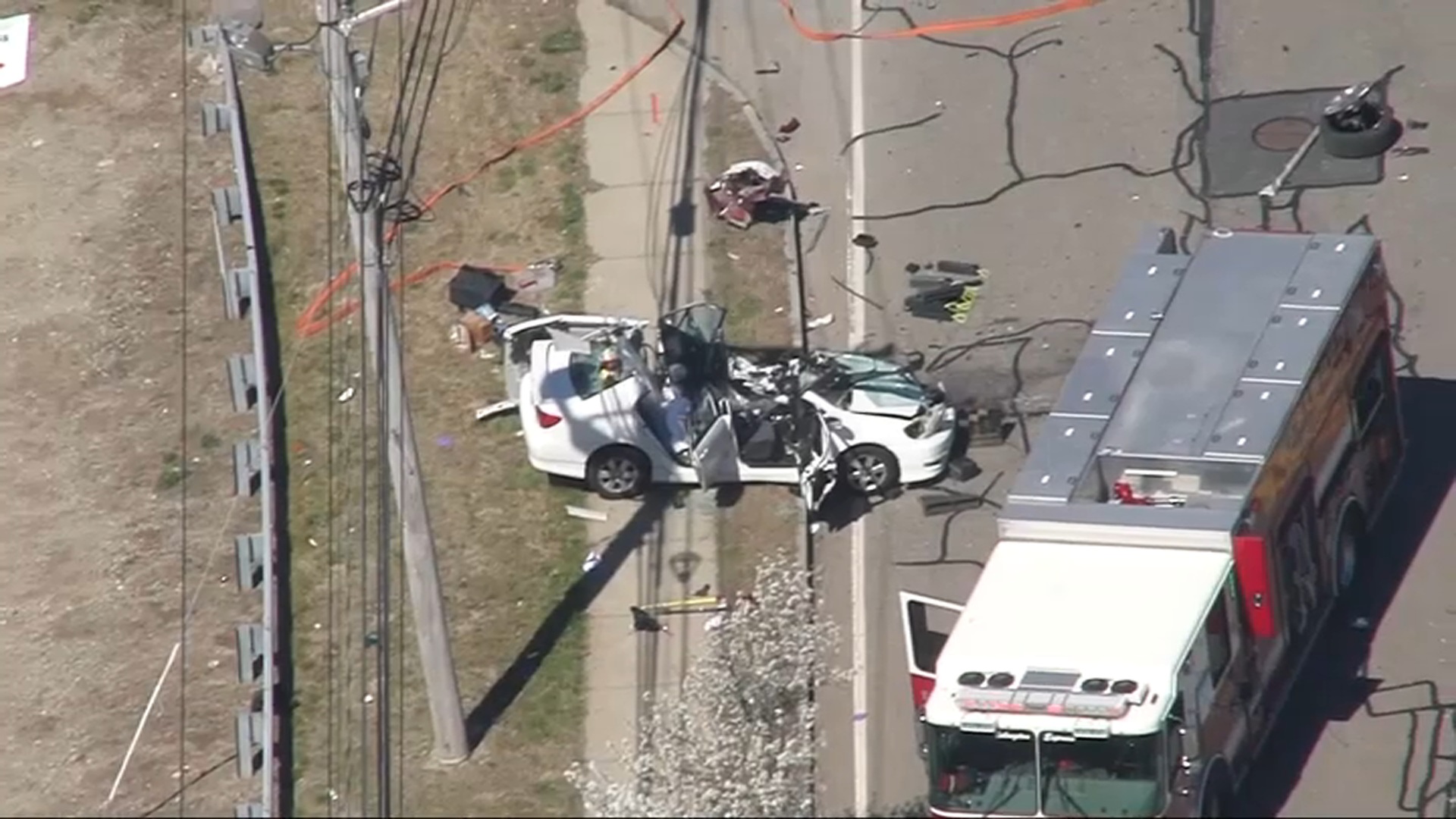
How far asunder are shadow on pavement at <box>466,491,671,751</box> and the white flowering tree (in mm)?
1344

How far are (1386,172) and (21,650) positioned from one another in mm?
13788

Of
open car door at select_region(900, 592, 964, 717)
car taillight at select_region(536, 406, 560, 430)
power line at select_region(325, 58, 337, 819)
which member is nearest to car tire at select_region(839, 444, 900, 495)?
open car door at select_region(900, 592, 964, 717)

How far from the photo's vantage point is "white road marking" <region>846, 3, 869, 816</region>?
76.0ft

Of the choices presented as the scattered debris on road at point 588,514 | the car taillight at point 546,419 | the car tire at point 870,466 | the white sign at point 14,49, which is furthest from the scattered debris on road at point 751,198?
the white sign at point 14,49

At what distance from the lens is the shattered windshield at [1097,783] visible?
20.1 metres

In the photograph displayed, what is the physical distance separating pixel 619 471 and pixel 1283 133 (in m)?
8.45

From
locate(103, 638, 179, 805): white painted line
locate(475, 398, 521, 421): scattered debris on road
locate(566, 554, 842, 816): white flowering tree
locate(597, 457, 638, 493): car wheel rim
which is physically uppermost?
locate(475, 398, 521, 421): scattered debris on road

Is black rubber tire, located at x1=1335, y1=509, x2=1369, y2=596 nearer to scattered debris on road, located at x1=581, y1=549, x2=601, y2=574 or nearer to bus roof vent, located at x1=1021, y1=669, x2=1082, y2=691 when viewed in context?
bus roof vent, located at x1=1021, y1=669, x2=1082, y2=691

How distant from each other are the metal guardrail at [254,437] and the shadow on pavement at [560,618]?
5.46 feet

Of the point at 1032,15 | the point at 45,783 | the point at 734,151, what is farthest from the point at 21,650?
the point at 1032,15

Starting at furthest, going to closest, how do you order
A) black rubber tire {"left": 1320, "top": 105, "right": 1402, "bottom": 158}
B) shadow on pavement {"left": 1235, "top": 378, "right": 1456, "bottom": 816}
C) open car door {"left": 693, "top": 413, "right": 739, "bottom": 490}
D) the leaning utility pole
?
1. black rubber tire {"left": 1320, "top": 105, "right": 1402, "bottom": 158}
2. open car door {"left": 693, "top": 413, "right": 739, "bottom": 490}
3. shadow on pavement {"left": 1235, "top": 378, "right": 1456, "bottom": 816}
4. the leaning utility pole

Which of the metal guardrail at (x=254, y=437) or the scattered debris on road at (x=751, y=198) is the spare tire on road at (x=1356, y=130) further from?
the metal guardrail at (x=254, y=437)

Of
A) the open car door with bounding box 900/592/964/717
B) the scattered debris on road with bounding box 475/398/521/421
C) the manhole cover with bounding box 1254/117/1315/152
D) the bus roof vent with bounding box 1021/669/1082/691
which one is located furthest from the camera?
the manhole cover with bounding box 1254/117/1315/152

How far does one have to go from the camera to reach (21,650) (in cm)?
2581
